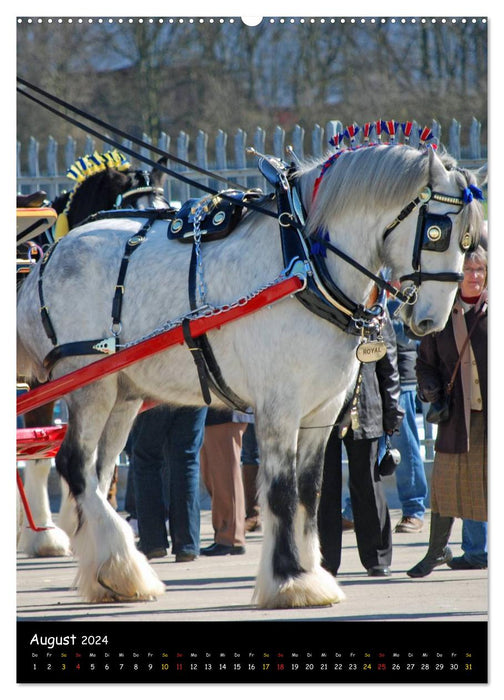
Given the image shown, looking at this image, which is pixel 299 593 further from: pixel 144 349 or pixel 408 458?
pixel 408 458

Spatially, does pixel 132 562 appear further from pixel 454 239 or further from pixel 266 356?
pixel 454 239

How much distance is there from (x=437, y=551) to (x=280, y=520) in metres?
1.25

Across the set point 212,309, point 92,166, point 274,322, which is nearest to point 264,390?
point 274,322

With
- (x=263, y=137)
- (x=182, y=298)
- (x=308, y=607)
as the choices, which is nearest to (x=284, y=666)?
(x=308, y=607)

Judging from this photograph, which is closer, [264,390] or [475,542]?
[264,390]

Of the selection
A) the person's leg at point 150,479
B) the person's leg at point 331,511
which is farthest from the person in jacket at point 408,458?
the person's leg at point 150,479

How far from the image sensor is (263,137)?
9023 millimetres

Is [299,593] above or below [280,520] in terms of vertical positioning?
below

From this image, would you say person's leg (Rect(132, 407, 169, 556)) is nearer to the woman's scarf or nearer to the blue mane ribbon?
the woman's scarf

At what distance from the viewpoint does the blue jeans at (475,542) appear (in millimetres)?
5453

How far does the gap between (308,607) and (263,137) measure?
535cm

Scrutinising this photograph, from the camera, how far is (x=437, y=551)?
5395 millimetres

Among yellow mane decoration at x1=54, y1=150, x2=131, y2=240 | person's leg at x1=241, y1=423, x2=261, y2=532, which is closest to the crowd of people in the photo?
person's leg at x1=241, y1=423, x2=261, y2=532

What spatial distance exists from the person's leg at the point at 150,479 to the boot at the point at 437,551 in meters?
1.54
